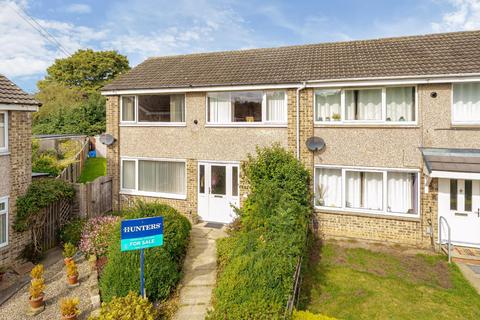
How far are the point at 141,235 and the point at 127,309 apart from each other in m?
1.35

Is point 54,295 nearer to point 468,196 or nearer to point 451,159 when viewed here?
point 451,159

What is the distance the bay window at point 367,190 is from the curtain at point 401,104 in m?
1.86

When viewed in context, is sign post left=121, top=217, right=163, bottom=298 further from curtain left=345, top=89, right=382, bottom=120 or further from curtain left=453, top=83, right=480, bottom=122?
curtain left=453, top=83, right=480, bottom=122

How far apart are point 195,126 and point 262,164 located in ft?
11.4

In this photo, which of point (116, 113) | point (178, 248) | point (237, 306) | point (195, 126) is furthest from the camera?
point (116, 113)

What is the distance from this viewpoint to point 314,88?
440 inches

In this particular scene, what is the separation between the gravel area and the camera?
679 centimetres

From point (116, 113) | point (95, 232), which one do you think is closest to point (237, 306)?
point (95, 232)

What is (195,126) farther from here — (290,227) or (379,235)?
(379,235)

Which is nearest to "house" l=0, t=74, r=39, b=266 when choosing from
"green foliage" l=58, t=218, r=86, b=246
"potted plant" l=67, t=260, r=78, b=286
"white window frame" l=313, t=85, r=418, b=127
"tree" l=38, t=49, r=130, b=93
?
"green foliage" l=58, t=218, r=86, b=246

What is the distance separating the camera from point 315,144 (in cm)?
1095

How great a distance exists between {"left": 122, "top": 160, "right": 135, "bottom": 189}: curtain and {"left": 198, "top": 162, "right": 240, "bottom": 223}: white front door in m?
3.23

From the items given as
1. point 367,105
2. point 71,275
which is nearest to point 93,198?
point 71,275

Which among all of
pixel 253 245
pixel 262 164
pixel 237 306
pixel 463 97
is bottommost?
pixel 237 306
